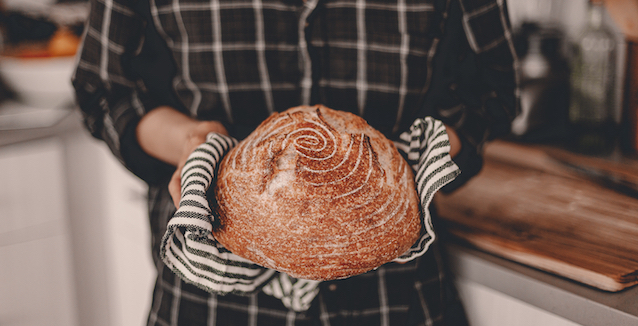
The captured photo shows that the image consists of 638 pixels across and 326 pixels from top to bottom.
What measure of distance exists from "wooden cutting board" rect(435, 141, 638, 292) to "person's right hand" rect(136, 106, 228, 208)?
414 mm

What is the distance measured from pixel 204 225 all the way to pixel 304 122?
0.15 meters

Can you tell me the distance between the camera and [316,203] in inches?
17.1

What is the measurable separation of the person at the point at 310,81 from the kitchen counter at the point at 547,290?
0.14ft

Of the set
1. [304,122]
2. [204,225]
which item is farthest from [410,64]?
[204,225]

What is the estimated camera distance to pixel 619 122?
3.39 feet

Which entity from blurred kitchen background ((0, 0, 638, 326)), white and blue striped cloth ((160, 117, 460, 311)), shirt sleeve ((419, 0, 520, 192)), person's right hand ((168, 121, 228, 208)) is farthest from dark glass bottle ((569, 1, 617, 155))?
person's right hand ((168, 121, 228, 208))

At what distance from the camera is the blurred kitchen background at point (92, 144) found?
104 cm

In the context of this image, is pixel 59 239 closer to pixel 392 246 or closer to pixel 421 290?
pixel 421 290

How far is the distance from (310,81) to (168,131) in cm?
21

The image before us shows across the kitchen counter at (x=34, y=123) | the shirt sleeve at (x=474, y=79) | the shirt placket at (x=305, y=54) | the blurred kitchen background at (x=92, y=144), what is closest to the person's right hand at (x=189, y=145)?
the shirt placket at (x=305, y=54)

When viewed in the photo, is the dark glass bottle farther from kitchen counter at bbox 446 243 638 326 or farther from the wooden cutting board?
kitchen counter at bbox 446 243 638 326

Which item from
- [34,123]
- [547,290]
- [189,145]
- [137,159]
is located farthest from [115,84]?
[34,123]

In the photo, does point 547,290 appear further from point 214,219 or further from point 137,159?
point 137,159

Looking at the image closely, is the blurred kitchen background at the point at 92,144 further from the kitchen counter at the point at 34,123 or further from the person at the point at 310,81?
the person at the point at 310,81
